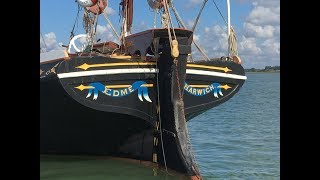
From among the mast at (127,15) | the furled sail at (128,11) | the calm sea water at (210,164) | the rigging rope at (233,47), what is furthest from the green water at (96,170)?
the furled sail at (128,11)

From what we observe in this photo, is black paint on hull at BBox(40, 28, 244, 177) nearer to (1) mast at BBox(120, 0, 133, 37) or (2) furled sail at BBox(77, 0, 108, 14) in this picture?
(2) furled sail at BBox(77, 0, 108, 14)

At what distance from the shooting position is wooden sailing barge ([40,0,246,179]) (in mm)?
7702

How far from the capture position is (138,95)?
8.16m

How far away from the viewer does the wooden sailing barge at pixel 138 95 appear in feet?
25.3

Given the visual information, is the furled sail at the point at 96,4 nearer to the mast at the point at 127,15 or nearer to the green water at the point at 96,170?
the mast at the point at 127,15

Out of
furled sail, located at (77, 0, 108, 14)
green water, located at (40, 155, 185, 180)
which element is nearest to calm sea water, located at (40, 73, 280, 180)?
green water, located at (40, 155, 185, 180)
